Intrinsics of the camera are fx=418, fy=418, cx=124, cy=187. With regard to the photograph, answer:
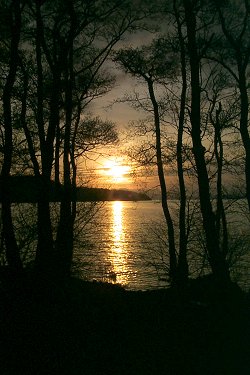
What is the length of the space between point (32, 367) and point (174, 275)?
13200mm

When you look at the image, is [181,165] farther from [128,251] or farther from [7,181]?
[128,251]

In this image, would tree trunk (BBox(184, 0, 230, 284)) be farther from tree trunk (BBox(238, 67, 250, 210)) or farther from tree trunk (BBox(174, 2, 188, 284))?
tree trunk (BBox(238, 67, 250, 210))

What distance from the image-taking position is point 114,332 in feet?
28.7

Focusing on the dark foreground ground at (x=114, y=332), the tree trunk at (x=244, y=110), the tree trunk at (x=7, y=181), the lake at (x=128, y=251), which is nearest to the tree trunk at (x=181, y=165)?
the lake at (x=128, y=251)

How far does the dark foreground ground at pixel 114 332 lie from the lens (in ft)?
24.0

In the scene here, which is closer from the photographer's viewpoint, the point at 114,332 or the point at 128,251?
the point at 114,332

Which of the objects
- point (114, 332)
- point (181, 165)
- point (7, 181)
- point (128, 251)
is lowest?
point (128, 251)

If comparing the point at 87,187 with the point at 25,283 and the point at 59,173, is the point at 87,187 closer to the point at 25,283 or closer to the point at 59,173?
the point at 59,173

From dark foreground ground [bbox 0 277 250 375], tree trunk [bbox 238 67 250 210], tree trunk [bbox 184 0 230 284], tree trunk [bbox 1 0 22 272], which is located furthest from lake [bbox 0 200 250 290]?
tree trunk [bbox 184 0 230 284]

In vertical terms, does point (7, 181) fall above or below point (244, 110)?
below

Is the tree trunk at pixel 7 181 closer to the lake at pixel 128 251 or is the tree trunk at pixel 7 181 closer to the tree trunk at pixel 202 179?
the tree trunk at pixel 202 179

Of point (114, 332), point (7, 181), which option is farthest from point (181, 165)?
point (114, 332)

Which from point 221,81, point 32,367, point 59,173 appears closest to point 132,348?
point 32,367

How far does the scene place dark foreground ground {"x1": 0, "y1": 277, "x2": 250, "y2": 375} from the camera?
7.32m
